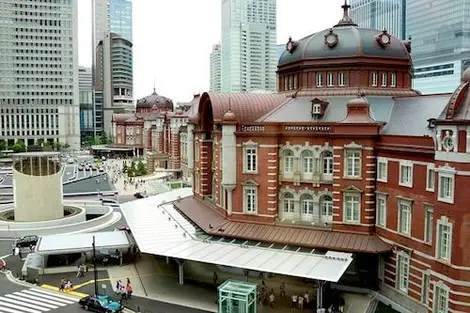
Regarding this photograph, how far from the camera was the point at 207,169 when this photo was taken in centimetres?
5228

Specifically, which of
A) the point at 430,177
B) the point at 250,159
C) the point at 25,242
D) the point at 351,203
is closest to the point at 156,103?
the point at 25,242

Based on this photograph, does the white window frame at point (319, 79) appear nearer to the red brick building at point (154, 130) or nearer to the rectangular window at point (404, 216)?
the rectangular window at point (404, 216)

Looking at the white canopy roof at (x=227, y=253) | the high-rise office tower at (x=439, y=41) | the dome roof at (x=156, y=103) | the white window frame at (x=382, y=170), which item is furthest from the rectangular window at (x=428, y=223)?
the dome roof at (x=156, y=103)

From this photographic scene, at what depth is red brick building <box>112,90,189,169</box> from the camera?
110 meters

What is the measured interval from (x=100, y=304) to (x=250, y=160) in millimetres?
16830

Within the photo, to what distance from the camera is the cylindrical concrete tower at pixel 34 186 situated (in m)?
57.5

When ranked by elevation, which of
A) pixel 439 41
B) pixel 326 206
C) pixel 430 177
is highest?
pixel 439 41

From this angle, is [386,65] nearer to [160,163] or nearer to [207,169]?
[207,169]

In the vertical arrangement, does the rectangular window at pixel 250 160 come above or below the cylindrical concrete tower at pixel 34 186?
above

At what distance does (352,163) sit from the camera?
3828 cm

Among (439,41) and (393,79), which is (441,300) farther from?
(439,41)

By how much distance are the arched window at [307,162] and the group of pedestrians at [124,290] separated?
54.4 feet

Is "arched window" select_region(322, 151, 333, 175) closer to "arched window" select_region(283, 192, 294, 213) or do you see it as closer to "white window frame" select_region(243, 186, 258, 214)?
"arched window" select_region(283, 192, 294, 213)

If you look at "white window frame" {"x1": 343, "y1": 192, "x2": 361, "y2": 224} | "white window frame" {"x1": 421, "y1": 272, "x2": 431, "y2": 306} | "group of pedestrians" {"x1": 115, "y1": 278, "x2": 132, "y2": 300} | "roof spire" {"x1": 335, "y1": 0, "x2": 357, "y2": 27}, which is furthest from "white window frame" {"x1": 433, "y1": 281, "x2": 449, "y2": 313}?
"roof spire" {"x1": 335, "y1": 0, "x2": 357, "y2": 27}
